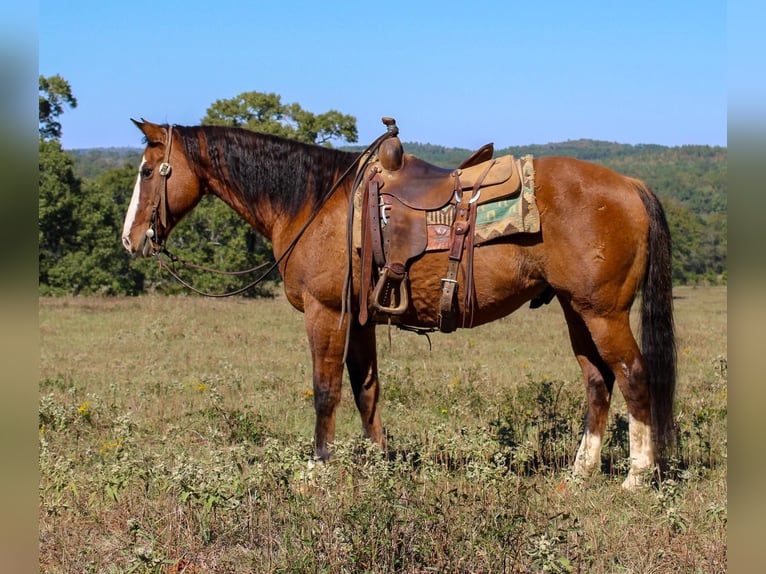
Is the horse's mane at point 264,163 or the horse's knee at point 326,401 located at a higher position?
the horse's mane at point 264,163

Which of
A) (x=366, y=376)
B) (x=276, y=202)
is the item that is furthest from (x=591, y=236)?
(x=276, y=202)

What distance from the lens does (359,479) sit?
463cm

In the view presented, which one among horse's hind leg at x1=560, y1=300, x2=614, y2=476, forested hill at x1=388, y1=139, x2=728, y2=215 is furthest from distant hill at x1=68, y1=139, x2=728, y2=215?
horse's hind leg at x1=560, y1=300, x2=614, y2=476

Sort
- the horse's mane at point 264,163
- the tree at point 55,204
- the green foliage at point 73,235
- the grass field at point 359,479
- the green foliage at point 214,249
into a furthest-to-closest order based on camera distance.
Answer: the green foliage at point 214,249, the green foliage at point 73,235, the tree at point 55,204, the horse's mane at point 264,163, the grass field at point 359,479

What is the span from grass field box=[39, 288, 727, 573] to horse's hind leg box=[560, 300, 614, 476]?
20cm

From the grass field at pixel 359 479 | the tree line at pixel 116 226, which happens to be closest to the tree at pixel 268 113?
the tree line at pixel 116 226

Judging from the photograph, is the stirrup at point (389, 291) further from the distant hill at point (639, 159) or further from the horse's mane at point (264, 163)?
the distant hill at point (639, 159)

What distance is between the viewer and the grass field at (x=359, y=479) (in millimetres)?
3736

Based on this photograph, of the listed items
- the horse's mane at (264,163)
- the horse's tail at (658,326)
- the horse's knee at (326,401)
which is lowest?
the horse's knee at (326,401)

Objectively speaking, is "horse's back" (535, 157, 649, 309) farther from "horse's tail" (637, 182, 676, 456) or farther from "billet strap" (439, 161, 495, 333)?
"billet strap" (439, 161, 495, 333)

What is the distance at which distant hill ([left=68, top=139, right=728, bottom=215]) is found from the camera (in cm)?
7762

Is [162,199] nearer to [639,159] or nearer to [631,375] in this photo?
[631,375]

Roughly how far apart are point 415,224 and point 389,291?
0.50 m

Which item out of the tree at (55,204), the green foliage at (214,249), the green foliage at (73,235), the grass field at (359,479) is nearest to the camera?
the grass field at (359,479)
